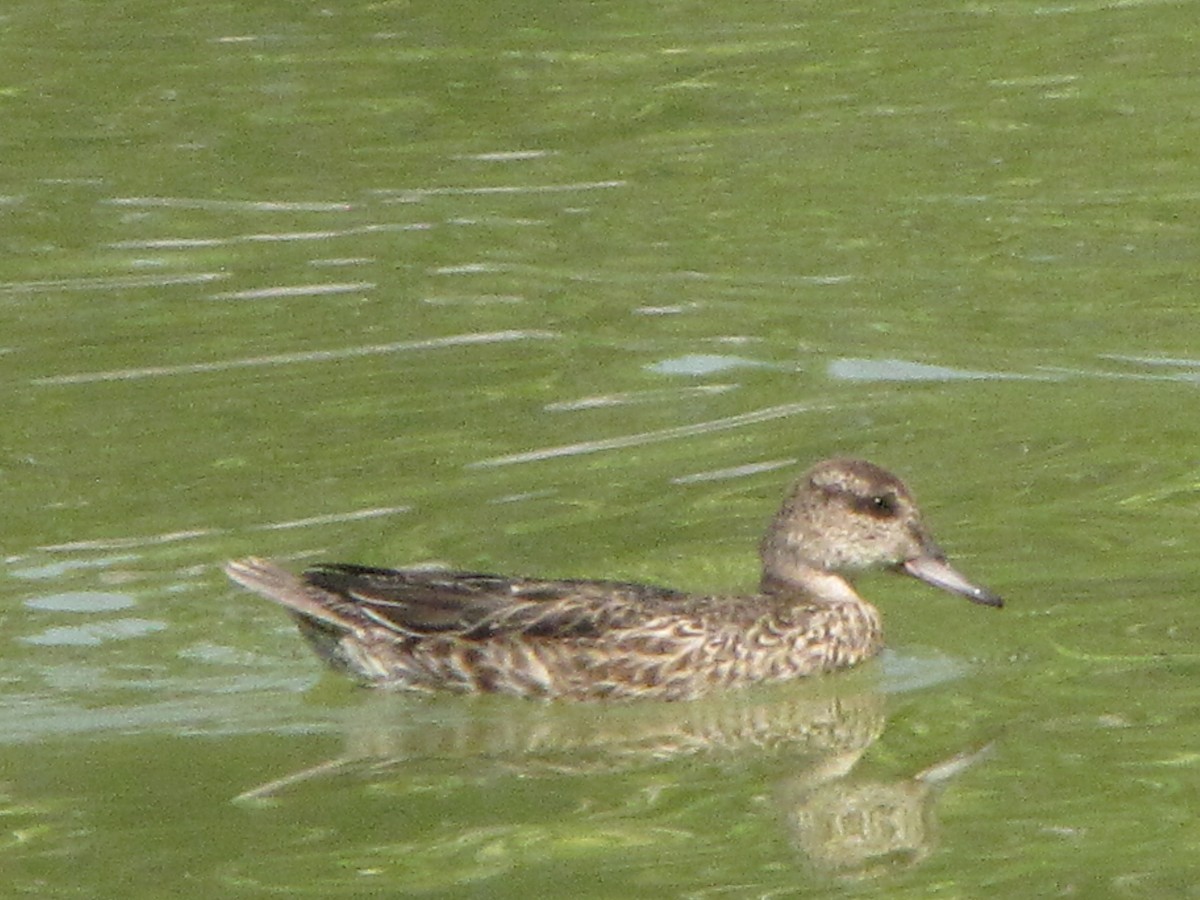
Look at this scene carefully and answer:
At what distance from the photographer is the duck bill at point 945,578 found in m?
10.9

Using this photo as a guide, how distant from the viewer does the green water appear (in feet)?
31.0

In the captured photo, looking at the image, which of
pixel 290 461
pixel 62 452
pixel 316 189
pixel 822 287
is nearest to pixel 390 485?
pixel 290 461

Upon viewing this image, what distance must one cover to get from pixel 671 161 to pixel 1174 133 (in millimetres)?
2516

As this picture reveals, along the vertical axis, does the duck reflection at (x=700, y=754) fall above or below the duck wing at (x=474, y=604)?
below

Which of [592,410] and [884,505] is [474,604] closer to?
[884,505]

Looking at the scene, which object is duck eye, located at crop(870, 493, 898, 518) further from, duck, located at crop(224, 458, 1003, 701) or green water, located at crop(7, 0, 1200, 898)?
green water, located at crop(7, 0, 1200, 898)

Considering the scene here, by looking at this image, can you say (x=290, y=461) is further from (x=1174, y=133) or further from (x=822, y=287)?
(x=1174, y=133)

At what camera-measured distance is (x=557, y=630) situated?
10.9 m

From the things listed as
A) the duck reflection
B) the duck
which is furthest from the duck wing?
the duck reflection

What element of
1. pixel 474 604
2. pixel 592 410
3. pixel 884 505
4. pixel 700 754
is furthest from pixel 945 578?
pixel 592 410

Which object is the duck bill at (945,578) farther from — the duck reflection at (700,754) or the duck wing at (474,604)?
the duck wing at (474,604)

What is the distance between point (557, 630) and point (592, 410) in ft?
8.33

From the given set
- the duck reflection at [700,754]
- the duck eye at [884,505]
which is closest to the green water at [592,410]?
the duck reflection at [700,754]

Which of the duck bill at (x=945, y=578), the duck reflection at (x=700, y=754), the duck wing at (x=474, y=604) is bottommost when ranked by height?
the duck reflection at (x=700, y=754)
